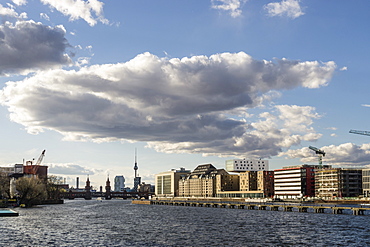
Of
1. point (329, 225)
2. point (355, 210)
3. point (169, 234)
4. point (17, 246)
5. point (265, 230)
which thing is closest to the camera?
point (17, 246)

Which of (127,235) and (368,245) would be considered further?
(127,235)

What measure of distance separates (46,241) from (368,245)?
56.9 metres

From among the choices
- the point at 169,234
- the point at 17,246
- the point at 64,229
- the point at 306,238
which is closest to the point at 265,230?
the point at 306,238

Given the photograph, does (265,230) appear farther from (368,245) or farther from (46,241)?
(46,241)

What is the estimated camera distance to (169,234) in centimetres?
9881

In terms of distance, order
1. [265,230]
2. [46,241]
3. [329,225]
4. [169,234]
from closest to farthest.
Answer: [46,241], [169,234], [265,230], [329,225]

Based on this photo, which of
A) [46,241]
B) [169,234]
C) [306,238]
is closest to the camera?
[46,241]

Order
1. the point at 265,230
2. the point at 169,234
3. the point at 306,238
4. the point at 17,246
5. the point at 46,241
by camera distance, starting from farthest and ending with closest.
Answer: the point at 265,230 → the point at 169,234 → the point at 306,238 → the point at 46,241 → the point at 17,246

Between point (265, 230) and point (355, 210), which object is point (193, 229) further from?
point (355, 210)

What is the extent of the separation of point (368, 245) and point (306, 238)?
13026 mm

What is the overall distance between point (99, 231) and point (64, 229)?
9.73m

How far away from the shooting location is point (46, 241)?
8462 cm

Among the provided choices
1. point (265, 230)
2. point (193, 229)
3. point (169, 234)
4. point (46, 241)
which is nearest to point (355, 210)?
point (265, 230)

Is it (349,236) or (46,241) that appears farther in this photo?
(349,236)
